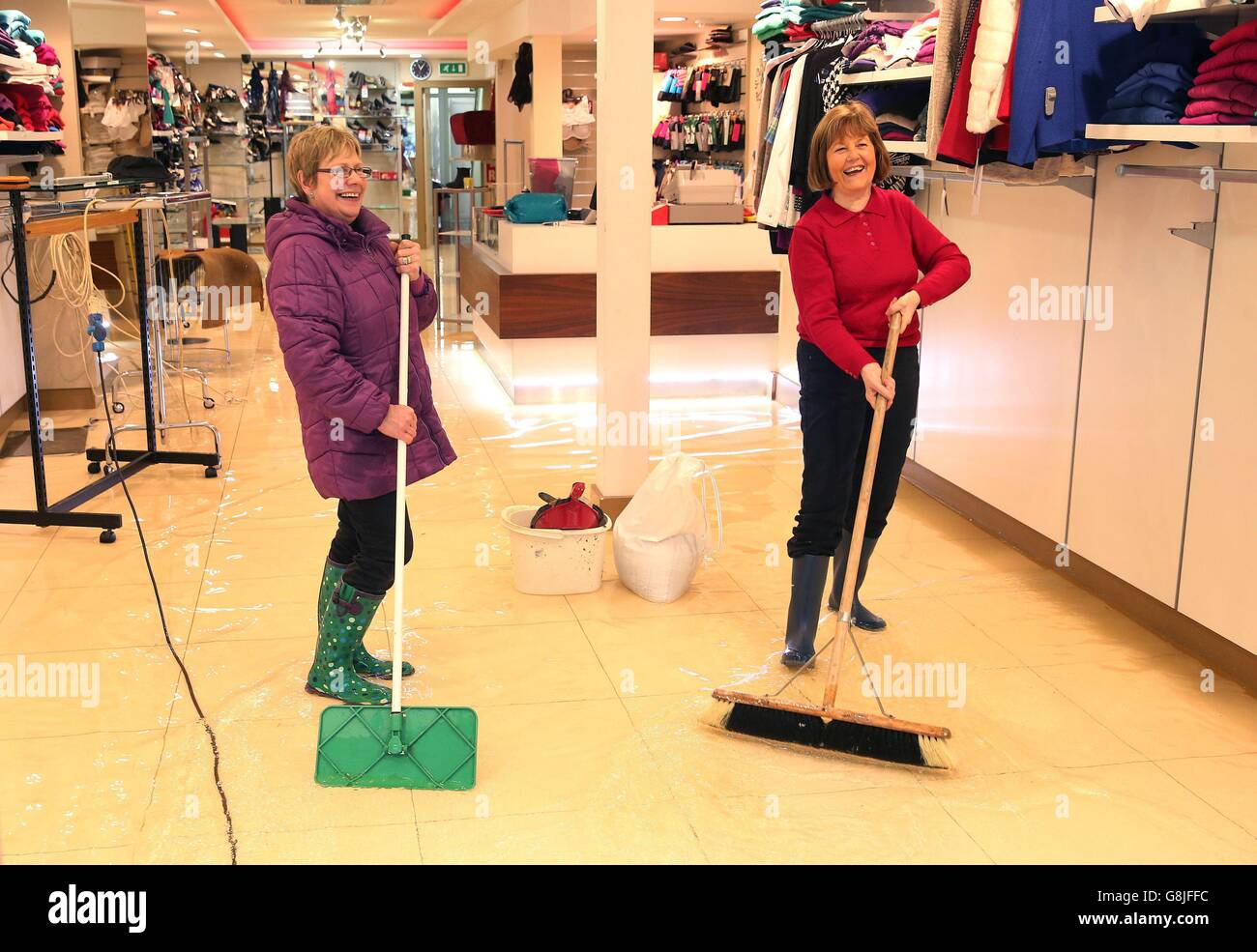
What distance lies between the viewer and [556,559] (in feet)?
13.5

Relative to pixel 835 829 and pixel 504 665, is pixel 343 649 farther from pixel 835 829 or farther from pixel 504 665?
pixel 835 829

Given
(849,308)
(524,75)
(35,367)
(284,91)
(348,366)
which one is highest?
(284,91)

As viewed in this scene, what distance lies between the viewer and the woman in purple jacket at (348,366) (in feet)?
9.59

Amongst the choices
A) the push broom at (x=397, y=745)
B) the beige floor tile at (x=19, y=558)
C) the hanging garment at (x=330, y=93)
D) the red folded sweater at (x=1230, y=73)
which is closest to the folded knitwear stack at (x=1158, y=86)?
the red folded sweater at (x=1230, y=73)

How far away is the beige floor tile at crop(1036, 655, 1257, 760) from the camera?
3141 mm

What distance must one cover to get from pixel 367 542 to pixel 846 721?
50.4 inches

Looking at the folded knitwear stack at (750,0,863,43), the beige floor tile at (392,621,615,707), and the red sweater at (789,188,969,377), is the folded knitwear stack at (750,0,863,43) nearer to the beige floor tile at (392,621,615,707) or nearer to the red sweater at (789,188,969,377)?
the red sweater at (789,188,969,377)

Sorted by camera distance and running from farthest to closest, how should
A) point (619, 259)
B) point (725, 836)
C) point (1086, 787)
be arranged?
point (619, 259) → point (1086, 787) → point (725, 836)

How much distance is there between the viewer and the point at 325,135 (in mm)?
2963

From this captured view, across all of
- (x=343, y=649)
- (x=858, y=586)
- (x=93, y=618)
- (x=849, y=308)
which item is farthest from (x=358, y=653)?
(x=849, y=308)

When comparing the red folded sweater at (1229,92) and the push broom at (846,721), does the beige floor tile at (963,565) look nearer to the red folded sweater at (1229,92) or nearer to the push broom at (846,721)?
the push broom at (846,721)

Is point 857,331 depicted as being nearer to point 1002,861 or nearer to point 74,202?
point 1002,861

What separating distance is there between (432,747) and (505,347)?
4852mm
